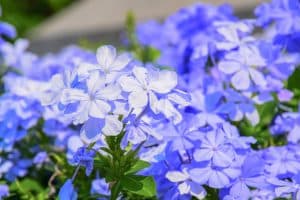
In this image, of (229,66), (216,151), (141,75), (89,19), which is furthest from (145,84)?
(89,19)

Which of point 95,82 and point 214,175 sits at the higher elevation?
point 95,82

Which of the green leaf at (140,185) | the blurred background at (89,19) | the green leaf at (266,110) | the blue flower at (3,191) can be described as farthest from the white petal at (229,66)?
the blurred background at (89,19)

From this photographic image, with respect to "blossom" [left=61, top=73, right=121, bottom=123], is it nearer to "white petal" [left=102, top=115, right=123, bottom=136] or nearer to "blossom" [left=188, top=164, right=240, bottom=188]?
"white petal" [left=102, top=115, right=123, bottom=136]

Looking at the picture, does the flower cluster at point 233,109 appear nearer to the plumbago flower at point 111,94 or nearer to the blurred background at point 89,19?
the plumbago flower at point 111,94

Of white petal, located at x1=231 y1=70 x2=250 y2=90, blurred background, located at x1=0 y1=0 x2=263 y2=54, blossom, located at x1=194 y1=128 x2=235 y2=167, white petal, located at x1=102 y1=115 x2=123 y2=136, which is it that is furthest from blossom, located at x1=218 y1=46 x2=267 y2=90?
blurred background, located at x1=0 y1=0 x2=263 y2=54

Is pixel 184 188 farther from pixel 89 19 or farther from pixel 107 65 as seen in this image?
pixel 89 19

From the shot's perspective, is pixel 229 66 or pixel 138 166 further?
pixel 229 66
